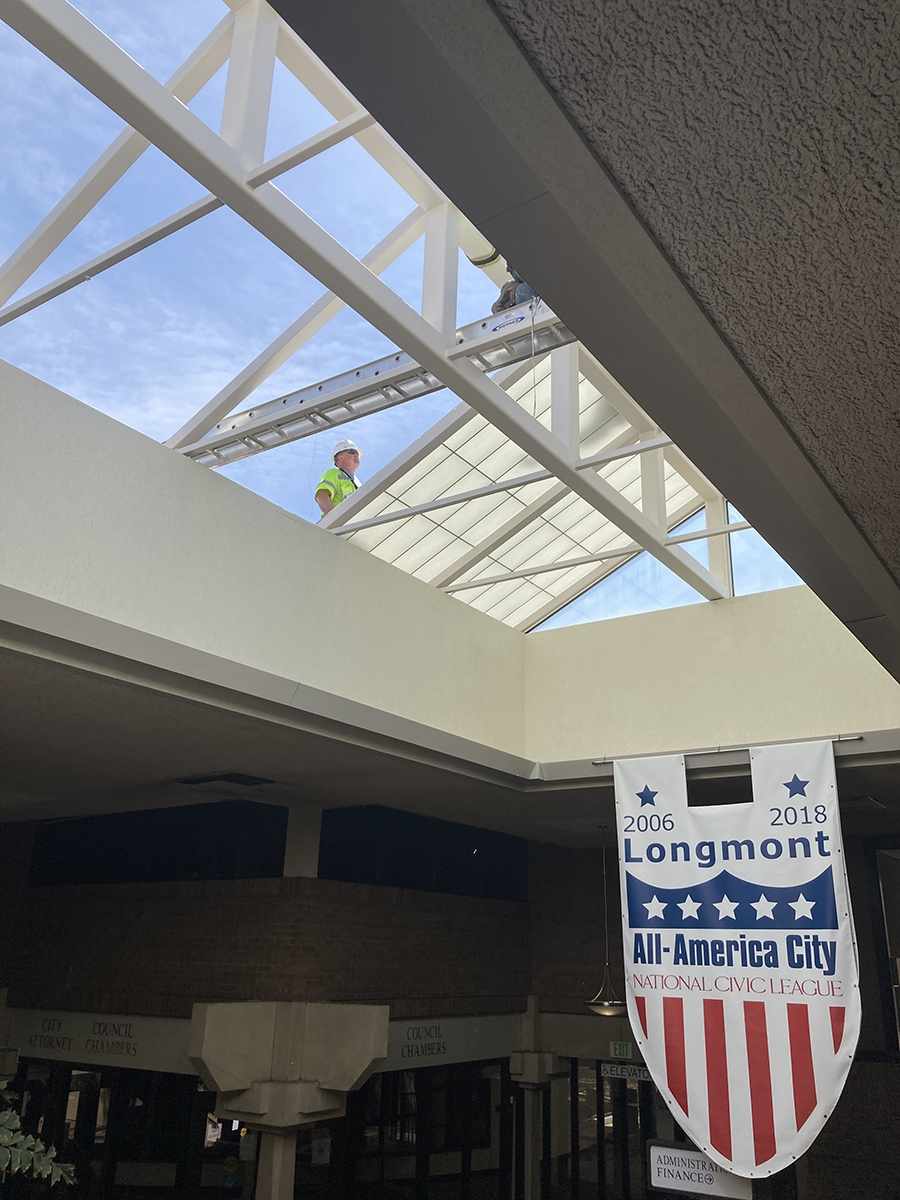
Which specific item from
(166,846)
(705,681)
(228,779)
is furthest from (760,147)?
(166,846)

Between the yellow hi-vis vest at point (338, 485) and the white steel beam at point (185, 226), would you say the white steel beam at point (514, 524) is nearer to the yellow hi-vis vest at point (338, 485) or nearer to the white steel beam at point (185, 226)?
the yellow hi-vis vest at point (338, 485)

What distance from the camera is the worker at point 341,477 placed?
766 centimetres

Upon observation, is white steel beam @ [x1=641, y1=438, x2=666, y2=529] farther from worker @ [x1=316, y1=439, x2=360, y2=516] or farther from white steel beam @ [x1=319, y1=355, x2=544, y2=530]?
worker @ [x1=316, y1=439, x2=360, y2=516]

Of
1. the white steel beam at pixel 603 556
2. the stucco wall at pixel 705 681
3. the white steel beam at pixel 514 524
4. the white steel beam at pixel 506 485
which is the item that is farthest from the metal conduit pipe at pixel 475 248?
the stucco wall at pixel 705 681

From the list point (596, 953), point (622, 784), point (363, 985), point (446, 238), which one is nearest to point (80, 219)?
point (446, 238)

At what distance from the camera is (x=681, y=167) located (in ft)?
4.72

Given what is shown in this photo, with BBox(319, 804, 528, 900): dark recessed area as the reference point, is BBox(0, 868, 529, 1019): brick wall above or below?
below

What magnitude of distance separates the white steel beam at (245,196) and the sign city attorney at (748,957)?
256cm

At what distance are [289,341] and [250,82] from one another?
1.81 metres

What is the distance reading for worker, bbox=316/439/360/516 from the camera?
7656 mm

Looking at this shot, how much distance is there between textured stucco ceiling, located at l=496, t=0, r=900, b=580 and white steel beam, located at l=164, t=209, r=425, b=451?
189 inches

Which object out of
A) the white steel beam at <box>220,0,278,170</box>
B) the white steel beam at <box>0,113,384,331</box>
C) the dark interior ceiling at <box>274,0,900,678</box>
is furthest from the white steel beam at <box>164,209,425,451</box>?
the dark interior ceiling at <box>274,0,900,678</box>

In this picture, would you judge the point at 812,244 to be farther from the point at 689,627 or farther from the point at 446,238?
the point at 689,627

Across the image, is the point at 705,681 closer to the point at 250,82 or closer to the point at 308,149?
the point at 308,149
